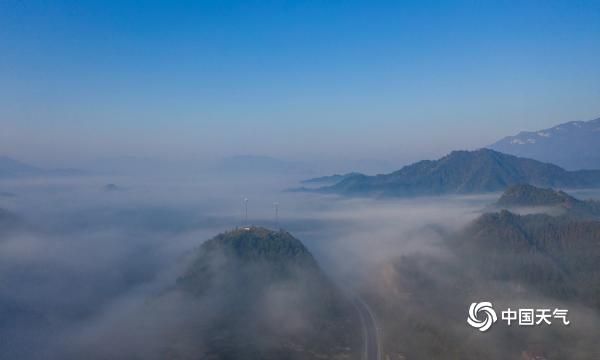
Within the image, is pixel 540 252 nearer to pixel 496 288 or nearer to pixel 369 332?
pixel 496 288

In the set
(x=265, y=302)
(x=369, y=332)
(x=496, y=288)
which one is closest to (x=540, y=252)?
(x=496, y=288)

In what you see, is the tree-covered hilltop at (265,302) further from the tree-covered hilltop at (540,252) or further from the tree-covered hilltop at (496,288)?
the tree-covered hilltop at (540,252)

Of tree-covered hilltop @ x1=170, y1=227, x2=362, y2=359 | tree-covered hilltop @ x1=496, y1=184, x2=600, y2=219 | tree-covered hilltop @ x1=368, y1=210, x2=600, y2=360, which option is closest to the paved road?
tree-covered hilltop @ x1=170, y1=227, x2=362, y2=359

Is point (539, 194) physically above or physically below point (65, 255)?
above

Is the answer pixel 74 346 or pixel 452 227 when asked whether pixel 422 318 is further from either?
pixel 452 227

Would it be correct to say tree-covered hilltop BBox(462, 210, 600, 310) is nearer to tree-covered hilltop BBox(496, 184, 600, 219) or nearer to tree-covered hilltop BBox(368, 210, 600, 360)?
tree-covered hilltop BBox(368, 210, 600, 360)

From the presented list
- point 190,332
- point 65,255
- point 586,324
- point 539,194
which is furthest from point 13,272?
point 539,194

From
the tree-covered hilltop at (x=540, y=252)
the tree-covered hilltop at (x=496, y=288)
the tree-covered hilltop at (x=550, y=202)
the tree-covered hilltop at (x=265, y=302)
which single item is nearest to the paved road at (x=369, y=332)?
the tree-covered hilltop at (x=265, y=302)
